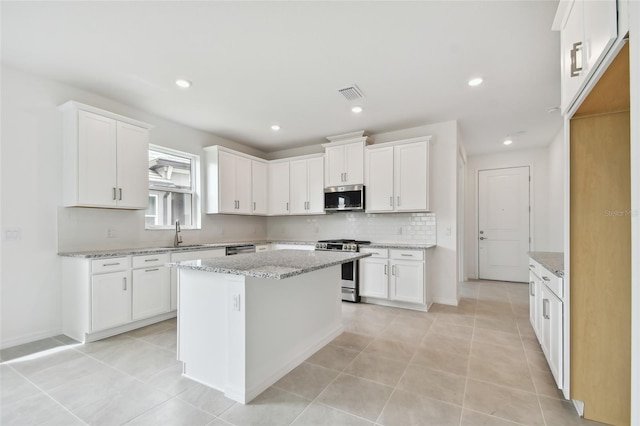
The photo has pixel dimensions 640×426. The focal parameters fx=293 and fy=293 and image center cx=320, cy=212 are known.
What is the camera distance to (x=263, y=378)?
2068 millimetres

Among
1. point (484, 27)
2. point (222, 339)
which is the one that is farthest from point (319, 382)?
point (484, 27)

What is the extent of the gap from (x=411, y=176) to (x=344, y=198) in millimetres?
Answer: 1107

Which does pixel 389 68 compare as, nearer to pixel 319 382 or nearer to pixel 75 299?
pixel 319 382

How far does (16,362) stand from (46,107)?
243 centimetres

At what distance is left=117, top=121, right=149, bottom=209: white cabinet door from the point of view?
3361 millimetres

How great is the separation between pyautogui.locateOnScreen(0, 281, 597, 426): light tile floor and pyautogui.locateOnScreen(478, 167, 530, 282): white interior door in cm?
318

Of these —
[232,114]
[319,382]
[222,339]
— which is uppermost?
[232,114]

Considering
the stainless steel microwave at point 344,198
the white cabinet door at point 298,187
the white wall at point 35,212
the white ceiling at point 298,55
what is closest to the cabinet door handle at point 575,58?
the white ceiling at point 298,55

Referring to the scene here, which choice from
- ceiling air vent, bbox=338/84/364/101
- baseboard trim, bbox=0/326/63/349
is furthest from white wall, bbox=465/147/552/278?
baseboard trim, bbox=0/326/63/349

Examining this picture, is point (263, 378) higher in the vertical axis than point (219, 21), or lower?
lower

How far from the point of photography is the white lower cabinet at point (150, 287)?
10.6 feet

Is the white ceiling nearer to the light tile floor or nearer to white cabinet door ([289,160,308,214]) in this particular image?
white cabinet door ([289,160,308,214])

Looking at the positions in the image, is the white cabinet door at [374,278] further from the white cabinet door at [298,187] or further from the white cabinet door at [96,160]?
the white cabinet door at [96,160]

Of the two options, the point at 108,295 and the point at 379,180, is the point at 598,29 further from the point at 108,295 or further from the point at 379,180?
the point at 108,295
